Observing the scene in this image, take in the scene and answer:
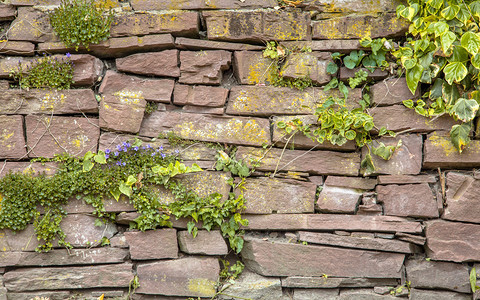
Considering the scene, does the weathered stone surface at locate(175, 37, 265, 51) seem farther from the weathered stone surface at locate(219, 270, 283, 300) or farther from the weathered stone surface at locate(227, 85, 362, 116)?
the weathered stone surface at locate(219, 270, 283, 300)

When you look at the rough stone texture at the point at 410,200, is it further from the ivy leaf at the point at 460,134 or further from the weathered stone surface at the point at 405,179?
the ivy leaf at the point at 460,134

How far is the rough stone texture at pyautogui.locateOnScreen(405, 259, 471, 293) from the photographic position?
3.23 meters

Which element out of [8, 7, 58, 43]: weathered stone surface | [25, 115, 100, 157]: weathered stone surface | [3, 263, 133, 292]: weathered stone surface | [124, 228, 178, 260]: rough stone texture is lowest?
[3, 263, 133, 292]: weathered stone surface

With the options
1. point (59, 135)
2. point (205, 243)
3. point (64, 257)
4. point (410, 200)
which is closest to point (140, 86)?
point (59, 135)

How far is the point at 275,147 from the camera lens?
11.0 feet

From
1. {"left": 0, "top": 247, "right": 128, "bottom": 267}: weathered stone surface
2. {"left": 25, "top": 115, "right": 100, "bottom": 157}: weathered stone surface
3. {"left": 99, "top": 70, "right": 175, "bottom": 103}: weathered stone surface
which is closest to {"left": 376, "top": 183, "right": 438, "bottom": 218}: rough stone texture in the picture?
{"left": 99, "top": 70, "right": 175, "bottom": 103}: weathered stone surface

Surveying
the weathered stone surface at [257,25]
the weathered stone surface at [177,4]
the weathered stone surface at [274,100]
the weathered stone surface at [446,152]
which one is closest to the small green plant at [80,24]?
the weathered stone surface at [177,4]

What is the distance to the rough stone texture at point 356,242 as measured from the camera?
10.6 feet

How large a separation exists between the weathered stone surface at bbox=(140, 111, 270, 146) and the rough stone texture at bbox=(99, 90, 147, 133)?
10 centimetres

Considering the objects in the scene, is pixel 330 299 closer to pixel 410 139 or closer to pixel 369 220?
pixel 369 220

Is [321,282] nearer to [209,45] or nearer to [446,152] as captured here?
[446,152]

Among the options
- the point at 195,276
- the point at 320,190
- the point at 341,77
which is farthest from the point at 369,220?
the point at 195,276

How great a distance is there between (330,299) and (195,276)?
1166 millimetres

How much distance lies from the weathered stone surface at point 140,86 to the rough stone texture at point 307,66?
103 cm
